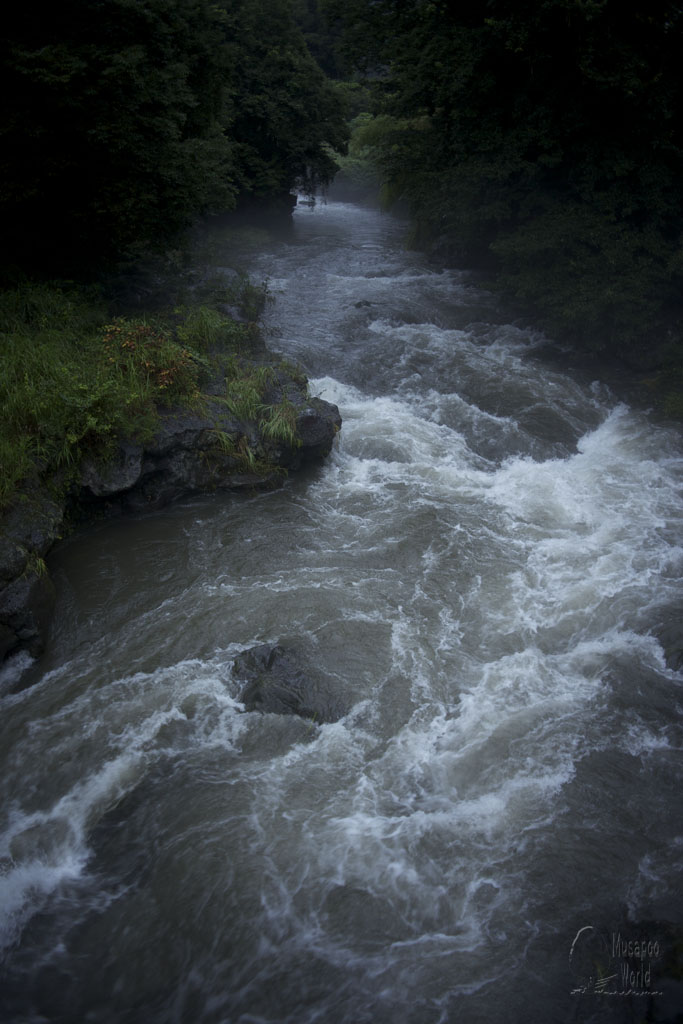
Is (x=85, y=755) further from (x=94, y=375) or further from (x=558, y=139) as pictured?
(x=558, y=139)

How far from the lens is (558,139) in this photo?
12742 mm

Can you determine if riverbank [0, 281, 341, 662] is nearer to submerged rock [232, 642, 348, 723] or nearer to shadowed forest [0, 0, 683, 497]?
shadowed forest [0, 0, 683, 497]

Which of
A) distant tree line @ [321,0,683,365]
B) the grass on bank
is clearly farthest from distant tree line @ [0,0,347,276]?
distant tree line @ [321,0,683,365]

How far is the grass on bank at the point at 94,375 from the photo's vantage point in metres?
8.05

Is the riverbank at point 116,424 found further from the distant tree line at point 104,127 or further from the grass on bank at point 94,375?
the distant tree line at point 104,127

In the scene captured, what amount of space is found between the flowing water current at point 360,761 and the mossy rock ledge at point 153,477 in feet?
1.01

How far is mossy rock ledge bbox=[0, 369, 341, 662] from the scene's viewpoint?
6.86 metres

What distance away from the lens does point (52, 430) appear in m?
8.05

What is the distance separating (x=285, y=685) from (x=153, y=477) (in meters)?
4.03

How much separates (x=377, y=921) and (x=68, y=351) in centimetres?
839

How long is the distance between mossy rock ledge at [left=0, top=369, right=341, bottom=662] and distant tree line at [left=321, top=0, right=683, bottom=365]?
21.7 ft

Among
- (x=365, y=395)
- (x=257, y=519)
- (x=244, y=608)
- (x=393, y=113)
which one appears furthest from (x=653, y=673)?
(x=393, y=113)

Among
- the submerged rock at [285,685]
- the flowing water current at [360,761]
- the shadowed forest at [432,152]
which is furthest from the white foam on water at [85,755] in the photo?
the shadowed forest at [432,152]

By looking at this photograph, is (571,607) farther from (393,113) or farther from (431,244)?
(431,244)
